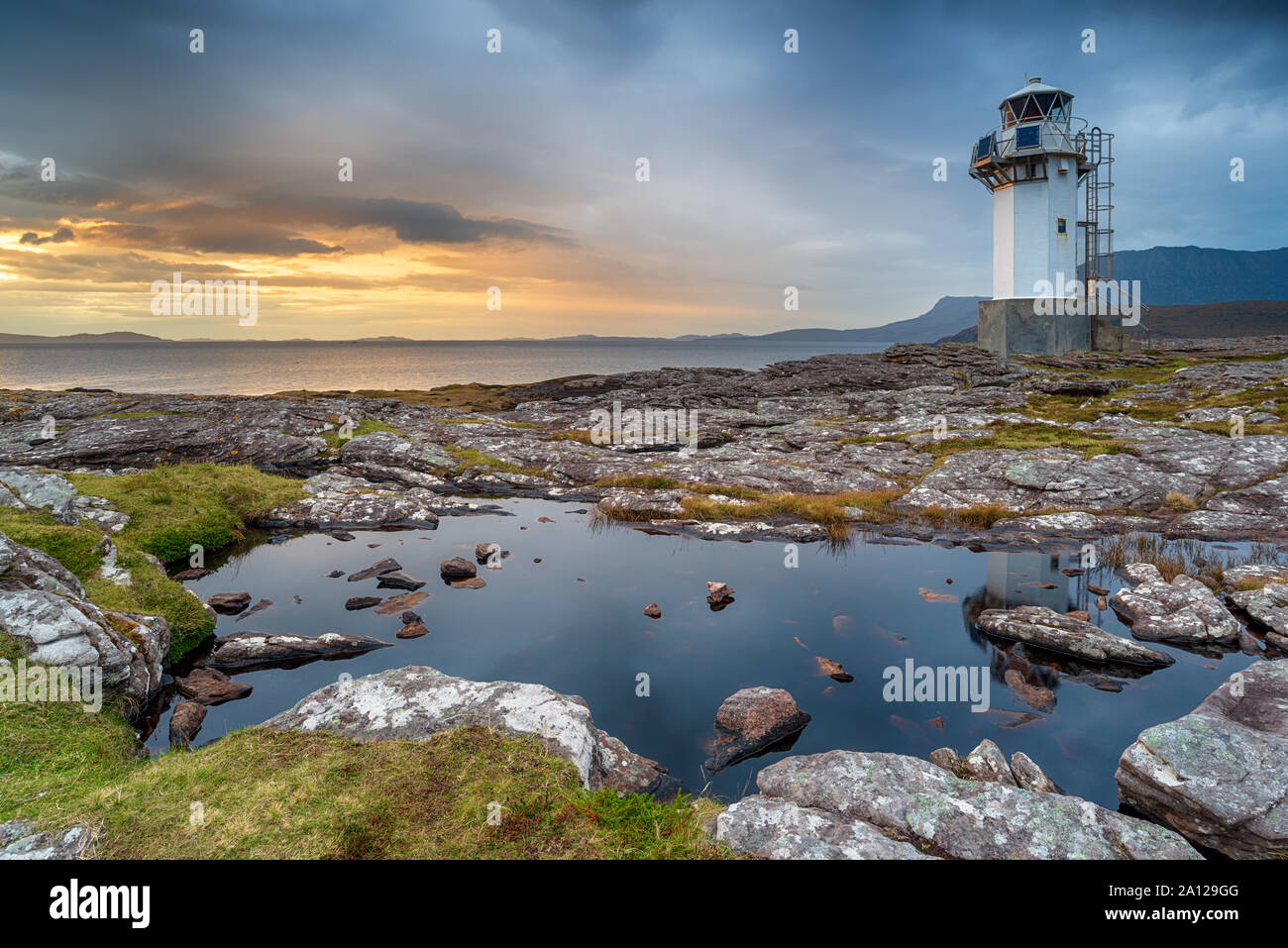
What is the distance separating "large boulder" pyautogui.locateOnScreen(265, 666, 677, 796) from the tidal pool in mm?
1412

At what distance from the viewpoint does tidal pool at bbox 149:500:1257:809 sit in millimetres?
12914

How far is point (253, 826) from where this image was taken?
7.62 m

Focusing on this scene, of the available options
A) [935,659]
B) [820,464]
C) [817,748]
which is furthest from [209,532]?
[820,464]

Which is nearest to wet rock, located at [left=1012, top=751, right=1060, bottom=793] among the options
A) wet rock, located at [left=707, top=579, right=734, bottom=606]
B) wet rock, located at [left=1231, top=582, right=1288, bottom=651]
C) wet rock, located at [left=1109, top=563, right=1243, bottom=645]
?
wet rock, located at [left=1109, top=563, right=1243, bottom=645]

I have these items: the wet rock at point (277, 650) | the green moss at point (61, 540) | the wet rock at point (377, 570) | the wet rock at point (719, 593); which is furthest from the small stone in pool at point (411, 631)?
the wet rock at point (719, 593)

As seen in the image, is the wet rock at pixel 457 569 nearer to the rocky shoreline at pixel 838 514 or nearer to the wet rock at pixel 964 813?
the rocky shoreline at pixel 838 514

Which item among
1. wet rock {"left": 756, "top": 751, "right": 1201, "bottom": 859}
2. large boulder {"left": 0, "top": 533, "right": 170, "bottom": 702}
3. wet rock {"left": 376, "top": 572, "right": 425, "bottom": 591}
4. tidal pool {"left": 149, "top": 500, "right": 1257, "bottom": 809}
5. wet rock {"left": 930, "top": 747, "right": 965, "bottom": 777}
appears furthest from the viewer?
wet rock {"left": 376, "top": 572, "right": 425, "bottom": 591}

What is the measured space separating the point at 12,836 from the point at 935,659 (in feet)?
55.9

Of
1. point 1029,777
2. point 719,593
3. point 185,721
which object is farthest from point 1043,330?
point 185,721

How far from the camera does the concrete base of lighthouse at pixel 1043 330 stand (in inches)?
2805

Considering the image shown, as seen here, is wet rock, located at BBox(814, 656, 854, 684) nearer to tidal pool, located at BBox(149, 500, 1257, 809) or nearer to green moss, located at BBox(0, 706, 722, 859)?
tidal pool, located at BBox(149, 500, 1257, 809)

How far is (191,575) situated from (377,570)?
6221mm

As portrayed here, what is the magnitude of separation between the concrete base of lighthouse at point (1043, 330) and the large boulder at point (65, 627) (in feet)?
263

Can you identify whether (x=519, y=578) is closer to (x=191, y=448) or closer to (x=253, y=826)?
(x=253, y=826)
